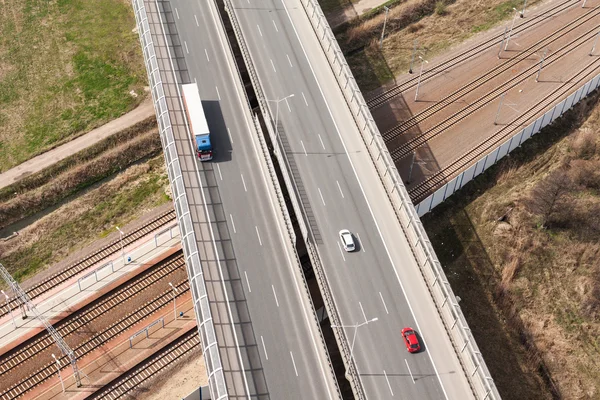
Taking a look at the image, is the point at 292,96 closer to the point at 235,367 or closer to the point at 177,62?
the point at 177,62

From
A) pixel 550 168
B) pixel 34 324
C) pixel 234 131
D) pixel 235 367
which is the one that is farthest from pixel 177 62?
pixel 550 168

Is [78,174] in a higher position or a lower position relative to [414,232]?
higher

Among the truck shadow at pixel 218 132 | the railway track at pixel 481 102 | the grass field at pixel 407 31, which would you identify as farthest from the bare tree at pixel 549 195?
the truck shadow at pixel 218 132

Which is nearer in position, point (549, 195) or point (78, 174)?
point (549, 195)

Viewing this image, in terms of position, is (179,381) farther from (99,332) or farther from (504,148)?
(504,148)

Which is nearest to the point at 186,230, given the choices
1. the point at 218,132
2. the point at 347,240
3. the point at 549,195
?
the point at 218,132

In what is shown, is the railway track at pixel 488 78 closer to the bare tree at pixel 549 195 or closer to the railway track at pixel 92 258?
the bare tree at pixel 549 195
